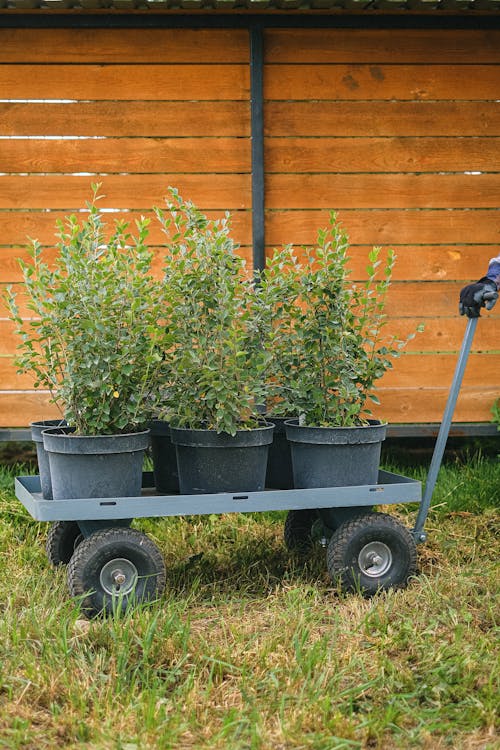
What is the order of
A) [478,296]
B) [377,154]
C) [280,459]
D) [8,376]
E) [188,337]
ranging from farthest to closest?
[377,154], [8,376], [280,459], [478,296], [188,337]

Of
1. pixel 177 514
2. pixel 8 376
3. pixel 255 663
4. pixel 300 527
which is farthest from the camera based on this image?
pixel 8 376

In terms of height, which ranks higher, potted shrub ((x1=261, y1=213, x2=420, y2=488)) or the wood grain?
the wood grain

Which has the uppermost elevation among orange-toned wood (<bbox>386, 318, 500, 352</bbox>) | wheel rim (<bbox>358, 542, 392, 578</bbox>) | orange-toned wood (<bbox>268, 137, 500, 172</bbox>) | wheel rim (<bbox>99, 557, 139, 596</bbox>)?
orange-toned wood (<bbox>268, 137, 500, 172</bbox>)

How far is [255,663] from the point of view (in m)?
2.57

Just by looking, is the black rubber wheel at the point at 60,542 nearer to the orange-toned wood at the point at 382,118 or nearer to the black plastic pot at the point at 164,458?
the black plastic pot at the point at 164,458

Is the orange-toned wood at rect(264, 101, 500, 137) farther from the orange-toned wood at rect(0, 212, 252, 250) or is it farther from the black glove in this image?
the black glove

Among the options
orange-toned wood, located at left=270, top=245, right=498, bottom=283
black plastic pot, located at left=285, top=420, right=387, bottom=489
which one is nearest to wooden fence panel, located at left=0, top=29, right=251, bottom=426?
orange-toned wood, located at left=270, top=245, right=498, bottom=283

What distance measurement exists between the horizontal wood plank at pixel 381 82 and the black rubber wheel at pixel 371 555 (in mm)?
2452

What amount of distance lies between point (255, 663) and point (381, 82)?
3283 mm

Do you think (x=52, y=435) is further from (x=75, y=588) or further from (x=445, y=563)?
(x=445, y=563)

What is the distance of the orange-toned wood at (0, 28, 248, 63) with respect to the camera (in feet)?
15.5

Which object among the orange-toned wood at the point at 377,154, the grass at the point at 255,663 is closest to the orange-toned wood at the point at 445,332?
the orange-toned wood at the point at 377,154

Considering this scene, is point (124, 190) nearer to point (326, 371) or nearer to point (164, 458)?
point (164, 458)

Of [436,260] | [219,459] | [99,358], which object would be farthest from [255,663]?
[436,260]
